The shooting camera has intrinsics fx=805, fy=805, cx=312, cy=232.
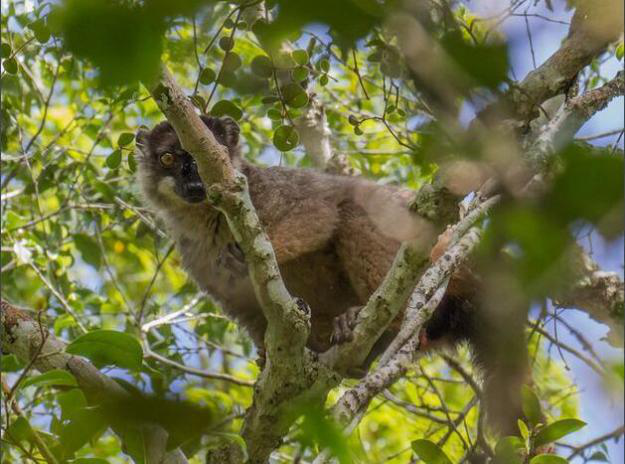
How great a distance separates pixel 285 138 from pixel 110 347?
2.06 m

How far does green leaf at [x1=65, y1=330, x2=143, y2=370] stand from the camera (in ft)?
11.1

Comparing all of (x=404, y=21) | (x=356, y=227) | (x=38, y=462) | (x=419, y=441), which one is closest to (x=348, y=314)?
(x=356, y=227)

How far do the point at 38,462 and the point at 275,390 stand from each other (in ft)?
5.34

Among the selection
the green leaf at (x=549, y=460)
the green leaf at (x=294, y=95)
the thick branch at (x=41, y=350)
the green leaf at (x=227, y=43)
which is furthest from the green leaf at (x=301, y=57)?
the green leaf at (x=549, y=460)

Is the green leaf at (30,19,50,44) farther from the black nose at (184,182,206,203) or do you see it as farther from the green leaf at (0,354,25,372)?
the black nose at (184,182,206,203)

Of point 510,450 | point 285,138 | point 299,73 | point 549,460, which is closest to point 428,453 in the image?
point 510,450

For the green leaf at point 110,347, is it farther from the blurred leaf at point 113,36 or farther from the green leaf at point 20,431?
the blurred leaf at point 113,36

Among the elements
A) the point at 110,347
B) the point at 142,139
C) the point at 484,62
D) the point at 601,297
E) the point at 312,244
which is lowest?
the point at 484,62

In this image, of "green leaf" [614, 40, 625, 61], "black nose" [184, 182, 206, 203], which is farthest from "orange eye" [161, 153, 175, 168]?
"green leaf" [614, 40, 625, 61]

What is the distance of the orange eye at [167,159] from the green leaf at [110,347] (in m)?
3.78

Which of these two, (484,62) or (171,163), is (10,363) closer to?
(171,163)

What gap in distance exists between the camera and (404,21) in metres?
1.50

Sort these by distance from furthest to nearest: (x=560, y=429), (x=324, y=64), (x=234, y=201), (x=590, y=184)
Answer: (x=324, y=64) < (x=234, y=201) < (x=560, y=429) < (x=590, y=184)

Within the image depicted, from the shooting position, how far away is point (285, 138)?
5020 mm
